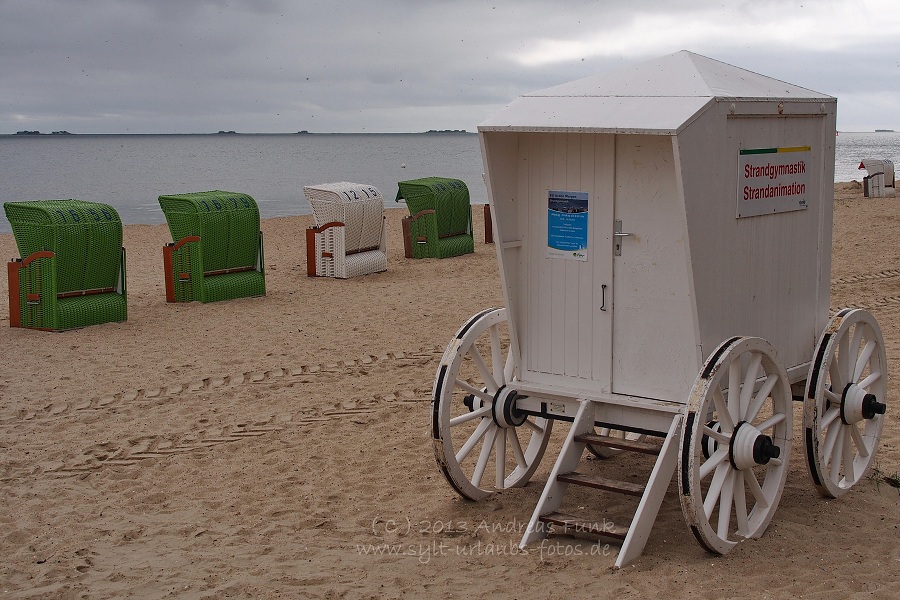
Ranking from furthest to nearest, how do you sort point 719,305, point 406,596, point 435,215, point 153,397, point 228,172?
point 228,172
point 435,215
point 153,397
point 719,305
point 406,596

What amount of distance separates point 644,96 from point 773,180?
945mm

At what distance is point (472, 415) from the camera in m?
5.76

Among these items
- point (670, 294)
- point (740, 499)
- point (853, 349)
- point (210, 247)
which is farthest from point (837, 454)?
point (210, 247)

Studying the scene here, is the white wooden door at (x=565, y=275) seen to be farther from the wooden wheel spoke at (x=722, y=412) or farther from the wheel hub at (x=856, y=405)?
the wheel hub at (x=856, y=405)

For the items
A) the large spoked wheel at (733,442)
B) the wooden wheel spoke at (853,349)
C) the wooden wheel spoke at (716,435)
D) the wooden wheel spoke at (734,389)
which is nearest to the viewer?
the large spoked wheel at (733,442)

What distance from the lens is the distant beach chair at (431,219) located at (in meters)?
17.1

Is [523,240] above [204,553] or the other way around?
above

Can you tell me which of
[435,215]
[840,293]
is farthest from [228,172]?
[840,293]

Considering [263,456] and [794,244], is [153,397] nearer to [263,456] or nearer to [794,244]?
[263,456]

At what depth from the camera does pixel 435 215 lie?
56.3ft

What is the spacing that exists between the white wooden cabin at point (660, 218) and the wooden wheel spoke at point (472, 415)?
285mm

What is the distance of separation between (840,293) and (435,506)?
859 centimetres

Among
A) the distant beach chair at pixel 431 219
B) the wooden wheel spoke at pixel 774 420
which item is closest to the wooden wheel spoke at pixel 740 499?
the wooden wheel spoke at pixel 774 420

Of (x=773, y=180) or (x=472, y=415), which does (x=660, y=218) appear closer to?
(x=773, y=180)
